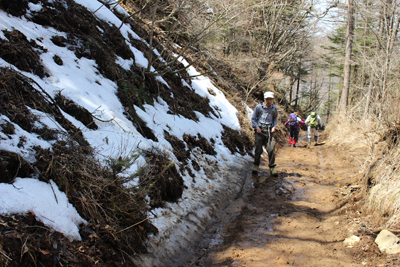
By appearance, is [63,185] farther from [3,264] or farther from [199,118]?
[199,118]

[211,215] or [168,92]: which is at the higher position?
[168,92]

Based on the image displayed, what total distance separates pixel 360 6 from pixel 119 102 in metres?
13.6

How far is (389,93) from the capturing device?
4.51 metres

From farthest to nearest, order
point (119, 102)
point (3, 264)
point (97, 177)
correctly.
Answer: point (119, 102), point (97, 177), point (3, 264)

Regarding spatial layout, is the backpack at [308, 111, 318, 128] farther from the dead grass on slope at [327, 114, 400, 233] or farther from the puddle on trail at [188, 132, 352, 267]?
the dead grass on slope at [327, 114, 400, 233]

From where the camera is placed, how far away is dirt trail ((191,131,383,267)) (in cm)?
329

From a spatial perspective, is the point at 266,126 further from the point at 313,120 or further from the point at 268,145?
the point at 313,120

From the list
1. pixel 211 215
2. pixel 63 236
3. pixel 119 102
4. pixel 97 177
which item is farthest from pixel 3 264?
pixel 119 102

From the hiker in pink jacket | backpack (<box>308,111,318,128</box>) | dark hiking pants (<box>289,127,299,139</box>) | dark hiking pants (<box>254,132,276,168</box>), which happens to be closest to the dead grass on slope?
dark hiking pants (<box>254,132,276,168</box>)

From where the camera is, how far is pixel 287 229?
4059 mm

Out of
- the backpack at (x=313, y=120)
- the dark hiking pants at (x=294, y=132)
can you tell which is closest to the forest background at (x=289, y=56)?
the backpack at (x=313, y=120)

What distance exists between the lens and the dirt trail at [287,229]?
3.29 m

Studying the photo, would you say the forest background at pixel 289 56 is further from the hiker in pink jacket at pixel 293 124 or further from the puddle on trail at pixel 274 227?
the hiker in pink jacket at pixel 293 124

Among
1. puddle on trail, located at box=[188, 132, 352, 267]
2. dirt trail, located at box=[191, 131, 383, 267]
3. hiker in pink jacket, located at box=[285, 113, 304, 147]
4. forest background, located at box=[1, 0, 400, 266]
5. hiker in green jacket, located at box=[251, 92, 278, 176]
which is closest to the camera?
dirt trail, located at box=[191, 131, 383, 267]
